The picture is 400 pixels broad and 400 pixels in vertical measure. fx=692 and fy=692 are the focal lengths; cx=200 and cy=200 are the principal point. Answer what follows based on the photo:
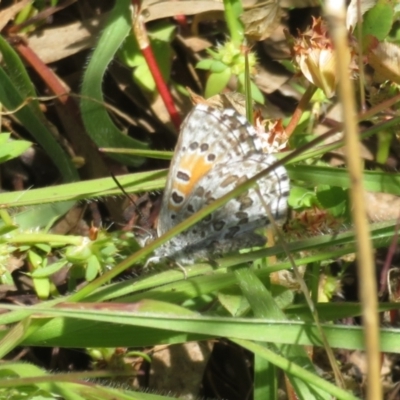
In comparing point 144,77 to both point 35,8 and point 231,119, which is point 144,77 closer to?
point 35,8

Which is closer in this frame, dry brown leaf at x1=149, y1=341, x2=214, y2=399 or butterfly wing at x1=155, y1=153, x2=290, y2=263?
butterfly wing at x1=155, y1=153, x2=290, y2=263

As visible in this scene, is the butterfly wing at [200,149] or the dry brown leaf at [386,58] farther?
the dry brown leaf at [386,58]

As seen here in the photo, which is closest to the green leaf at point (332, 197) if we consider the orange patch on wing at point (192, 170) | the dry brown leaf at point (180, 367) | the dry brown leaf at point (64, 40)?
the orange patch on wing at point (192, 170)

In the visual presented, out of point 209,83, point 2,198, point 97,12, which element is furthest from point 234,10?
point 2,198

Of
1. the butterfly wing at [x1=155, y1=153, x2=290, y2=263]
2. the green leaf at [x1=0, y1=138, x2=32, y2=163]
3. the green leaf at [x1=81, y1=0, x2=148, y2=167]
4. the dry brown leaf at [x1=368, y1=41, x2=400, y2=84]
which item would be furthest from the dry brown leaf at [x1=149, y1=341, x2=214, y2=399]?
the dry brown leaf at [x1=368, y1=41, x2=400, y2=84]

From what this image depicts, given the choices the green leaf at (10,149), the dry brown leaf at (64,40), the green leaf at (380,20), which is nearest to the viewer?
the green leaf at (10,149)

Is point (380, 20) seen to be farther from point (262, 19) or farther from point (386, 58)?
point (262, 19)

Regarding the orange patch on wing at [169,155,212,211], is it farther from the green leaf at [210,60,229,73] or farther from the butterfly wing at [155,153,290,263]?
the green leaf at [210,60,229,73]

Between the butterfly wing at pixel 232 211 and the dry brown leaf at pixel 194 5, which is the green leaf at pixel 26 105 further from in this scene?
the butterfly wing at pixel 232 211
